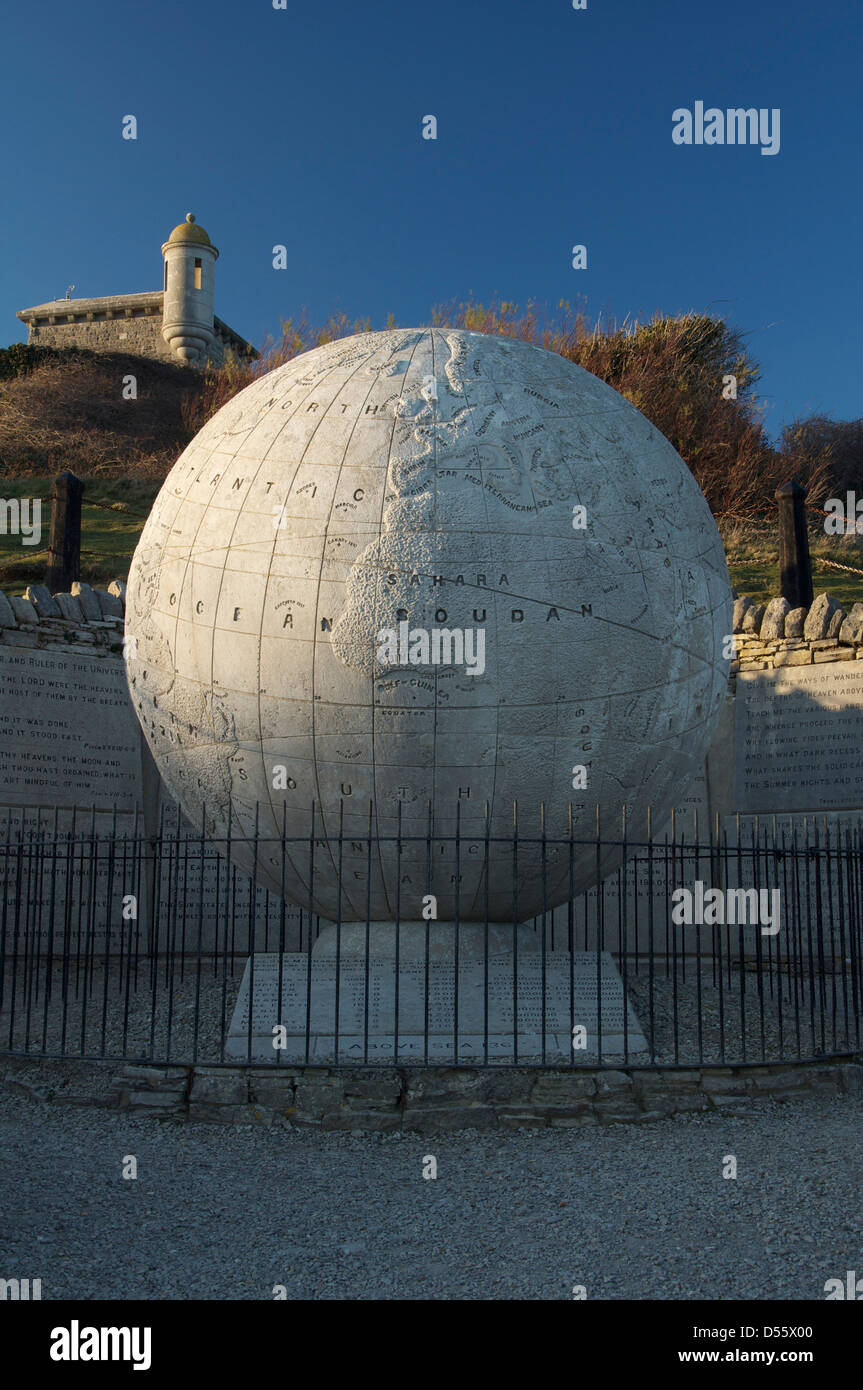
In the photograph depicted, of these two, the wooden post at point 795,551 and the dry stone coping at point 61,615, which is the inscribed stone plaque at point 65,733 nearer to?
the dry stone coping at point 61,615

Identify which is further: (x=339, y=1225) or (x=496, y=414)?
(x=496, y=414)

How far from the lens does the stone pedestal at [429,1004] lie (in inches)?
284

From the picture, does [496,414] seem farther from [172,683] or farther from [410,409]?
[172,683]

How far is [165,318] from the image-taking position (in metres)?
45.6

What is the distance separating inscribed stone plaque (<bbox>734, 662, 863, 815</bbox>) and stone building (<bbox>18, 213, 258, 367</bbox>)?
37.0 metres

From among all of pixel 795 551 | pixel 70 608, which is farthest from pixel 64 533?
pixel 795 551

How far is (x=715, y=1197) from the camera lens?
5656 mm

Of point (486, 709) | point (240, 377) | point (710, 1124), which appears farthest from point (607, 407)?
point (240, 377)

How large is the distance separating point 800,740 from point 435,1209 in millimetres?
8891

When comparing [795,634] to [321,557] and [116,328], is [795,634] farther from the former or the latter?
[116,328]

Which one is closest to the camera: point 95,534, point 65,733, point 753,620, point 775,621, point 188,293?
point 65,733

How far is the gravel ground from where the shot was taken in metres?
4.67

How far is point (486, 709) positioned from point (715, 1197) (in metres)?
3.03

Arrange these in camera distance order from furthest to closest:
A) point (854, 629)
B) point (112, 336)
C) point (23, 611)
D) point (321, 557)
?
point (112, 336) < point (854, 629) < point (23, 611) < point (321, 557)
